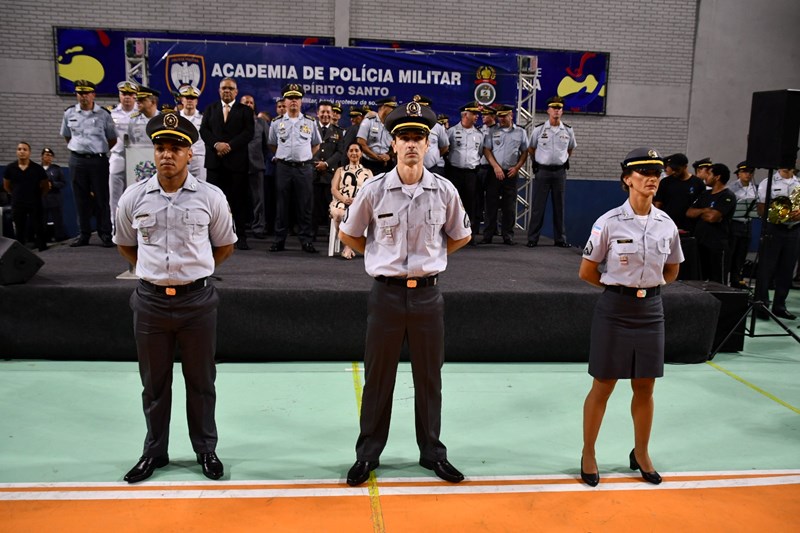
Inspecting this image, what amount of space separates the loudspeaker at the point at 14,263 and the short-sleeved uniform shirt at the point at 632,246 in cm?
467

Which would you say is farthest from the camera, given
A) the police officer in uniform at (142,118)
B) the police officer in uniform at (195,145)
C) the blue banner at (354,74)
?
the blue banner at (354,74)

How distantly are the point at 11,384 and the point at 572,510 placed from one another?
433 centimetres

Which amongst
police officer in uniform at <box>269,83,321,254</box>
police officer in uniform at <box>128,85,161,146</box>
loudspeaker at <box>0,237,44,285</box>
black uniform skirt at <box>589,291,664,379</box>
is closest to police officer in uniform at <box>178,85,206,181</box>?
police officer in uniform at <box>128,85,161,146</box>

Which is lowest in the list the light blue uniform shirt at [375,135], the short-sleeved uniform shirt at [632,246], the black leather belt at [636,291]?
the black leather belt at [636,291]

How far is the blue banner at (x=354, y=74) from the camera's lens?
11.3 meters

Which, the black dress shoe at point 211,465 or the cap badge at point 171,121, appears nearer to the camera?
the cap badge at point 171,121

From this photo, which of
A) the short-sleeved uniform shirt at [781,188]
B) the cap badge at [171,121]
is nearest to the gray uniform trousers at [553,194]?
the short-sleeved uniform shirt at [781,188]

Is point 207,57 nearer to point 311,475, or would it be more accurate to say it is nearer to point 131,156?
point 131,156

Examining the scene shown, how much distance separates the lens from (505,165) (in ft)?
32.6

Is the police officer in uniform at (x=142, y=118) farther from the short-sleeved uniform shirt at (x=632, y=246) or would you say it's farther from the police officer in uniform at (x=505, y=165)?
the short-sleeved uniform shirt at (x=632, y=246)

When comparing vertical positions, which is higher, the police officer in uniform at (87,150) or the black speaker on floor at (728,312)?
the police officer in uniform at (87,150)

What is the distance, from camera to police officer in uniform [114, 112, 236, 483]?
3.67m

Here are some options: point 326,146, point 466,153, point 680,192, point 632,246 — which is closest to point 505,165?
point 466,153

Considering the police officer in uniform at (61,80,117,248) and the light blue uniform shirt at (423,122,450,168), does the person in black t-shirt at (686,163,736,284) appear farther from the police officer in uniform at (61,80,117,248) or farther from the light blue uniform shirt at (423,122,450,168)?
the police officer in uniform at (61,80,117,248)
